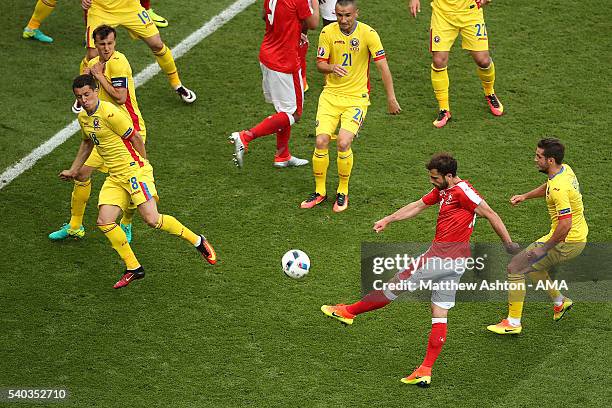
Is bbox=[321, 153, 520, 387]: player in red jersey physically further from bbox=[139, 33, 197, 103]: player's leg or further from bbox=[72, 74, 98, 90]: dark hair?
bbox=[139, 33, 197, 103]: player's leg

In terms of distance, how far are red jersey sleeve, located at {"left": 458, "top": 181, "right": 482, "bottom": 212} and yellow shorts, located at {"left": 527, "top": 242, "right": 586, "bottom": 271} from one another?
3.44ft

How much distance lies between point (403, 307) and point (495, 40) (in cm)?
531

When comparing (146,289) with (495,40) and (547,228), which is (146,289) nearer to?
(547,228)

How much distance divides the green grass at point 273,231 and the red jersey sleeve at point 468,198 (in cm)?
142

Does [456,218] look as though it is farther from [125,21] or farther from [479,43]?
[125,21]

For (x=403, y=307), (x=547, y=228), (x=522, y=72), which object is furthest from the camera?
(x=522, y=72)

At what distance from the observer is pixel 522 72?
13750 millimetres

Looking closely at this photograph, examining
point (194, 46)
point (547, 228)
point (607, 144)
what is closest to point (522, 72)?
point (607, 144)

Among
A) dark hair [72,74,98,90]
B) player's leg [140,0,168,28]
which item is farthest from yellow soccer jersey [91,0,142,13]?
dark hair [72,74,98,90]

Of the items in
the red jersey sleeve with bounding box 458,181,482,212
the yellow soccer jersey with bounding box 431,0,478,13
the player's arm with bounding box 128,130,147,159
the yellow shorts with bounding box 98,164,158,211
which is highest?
the yellow soccer jersey with bounding box 431,0,478,13

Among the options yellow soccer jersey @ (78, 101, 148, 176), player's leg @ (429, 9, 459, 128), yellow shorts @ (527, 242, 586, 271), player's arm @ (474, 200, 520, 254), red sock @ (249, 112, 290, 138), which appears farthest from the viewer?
player's leg @ (429, 9, 459, 128)

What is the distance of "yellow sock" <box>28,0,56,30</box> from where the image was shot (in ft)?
47.0

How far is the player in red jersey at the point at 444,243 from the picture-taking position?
29.7 feet

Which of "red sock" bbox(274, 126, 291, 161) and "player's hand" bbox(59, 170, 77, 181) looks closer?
"player's hand" bbox(59, 170, 77, 181)
